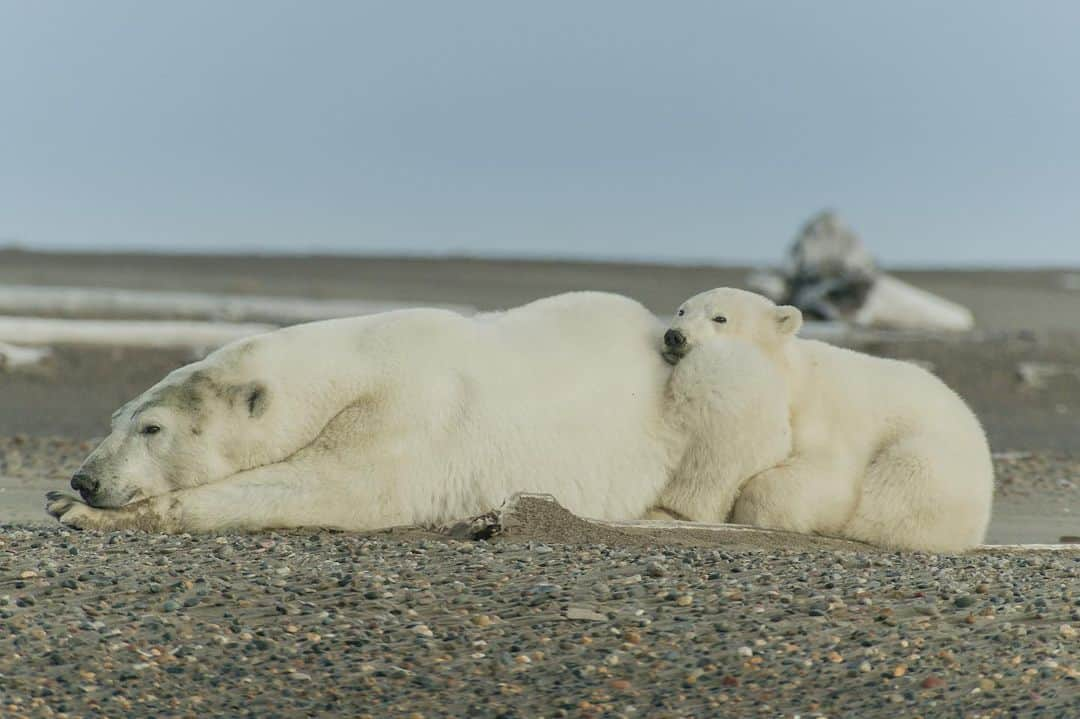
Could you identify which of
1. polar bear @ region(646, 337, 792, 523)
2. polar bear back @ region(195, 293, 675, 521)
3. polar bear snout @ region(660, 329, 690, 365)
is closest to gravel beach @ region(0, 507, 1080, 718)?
polar bear back @ region(195, 293, 675, 521)

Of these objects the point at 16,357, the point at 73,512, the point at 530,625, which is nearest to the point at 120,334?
the point at 16,357

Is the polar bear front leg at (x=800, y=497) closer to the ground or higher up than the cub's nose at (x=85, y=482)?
higher up

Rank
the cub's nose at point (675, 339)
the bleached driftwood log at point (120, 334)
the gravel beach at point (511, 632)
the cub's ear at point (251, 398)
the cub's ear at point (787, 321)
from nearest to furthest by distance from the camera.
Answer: the gravel beach at point (511, 632) → the cub's ear at point (251, 398) → the cub's nose at point (675, 339) → the cub's ear at point (787, 321) → the bleached driftwood log at point (120, 334)

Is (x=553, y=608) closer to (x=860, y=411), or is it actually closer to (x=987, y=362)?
(x=860, y=411)

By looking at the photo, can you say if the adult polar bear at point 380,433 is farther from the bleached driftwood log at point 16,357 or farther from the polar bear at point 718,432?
the bleached driftwood log at point 16,357

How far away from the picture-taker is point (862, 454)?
7691mm

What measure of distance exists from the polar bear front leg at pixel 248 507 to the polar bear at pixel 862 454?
5.89 ft

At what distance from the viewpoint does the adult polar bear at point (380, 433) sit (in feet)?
23.1

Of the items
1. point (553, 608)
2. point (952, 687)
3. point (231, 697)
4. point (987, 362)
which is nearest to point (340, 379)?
point (553, 608)

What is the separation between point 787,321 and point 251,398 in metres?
2.55

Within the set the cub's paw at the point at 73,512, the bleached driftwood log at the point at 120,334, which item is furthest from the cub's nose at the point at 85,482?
the bleached driftwood log at the point at 120,334

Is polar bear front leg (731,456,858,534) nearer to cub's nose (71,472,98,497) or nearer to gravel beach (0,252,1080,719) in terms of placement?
gravel beach (0,252,1080,719)

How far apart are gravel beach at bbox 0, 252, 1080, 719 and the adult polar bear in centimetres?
17

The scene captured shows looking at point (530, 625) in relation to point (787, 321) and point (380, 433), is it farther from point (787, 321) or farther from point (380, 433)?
point (787, 321)
